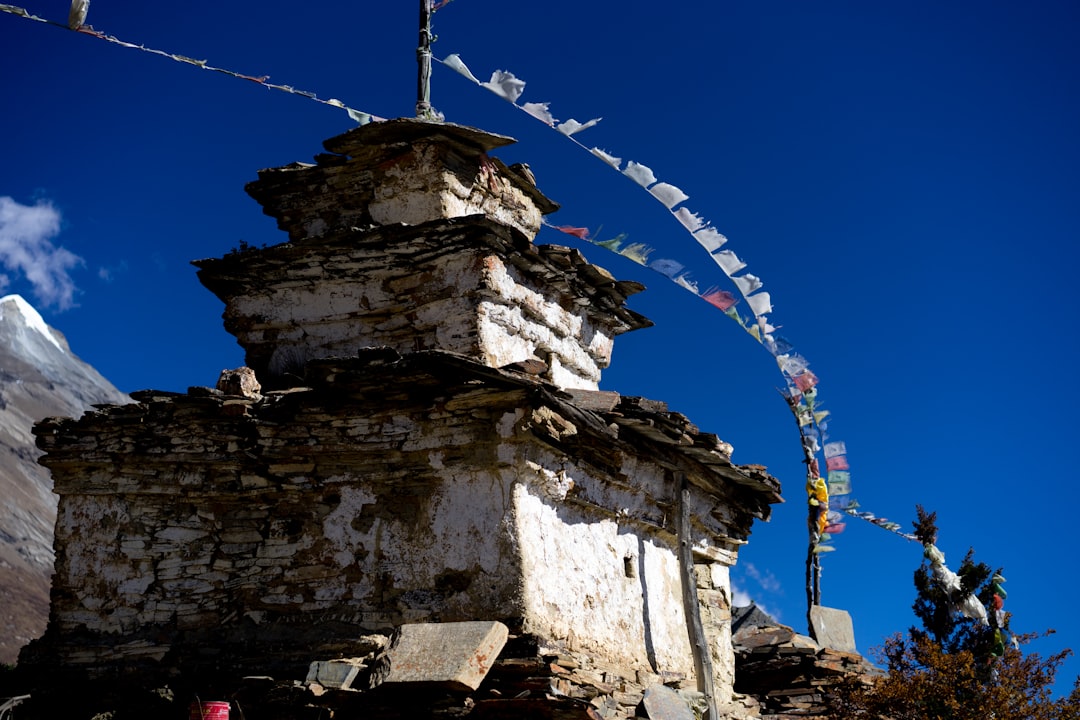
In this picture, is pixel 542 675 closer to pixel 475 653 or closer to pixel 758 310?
pixel 475 653

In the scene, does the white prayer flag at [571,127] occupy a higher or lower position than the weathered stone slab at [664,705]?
higher

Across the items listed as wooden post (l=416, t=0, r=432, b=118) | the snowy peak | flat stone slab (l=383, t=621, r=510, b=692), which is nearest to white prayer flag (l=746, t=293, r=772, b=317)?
wooden post (l=416, t=0, r=432, b=118)

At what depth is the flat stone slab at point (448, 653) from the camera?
8.97 metres

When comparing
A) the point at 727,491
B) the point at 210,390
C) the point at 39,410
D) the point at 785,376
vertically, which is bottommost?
the point at 210,390

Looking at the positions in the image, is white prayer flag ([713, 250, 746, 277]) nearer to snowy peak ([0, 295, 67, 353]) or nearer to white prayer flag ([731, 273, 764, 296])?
white prayer flag ([731, 273, 764, 296])

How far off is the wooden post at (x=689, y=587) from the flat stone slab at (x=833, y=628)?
442cm

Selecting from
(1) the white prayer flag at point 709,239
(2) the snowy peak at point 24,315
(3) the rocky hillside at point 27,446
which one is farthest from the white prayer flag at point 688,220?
(2) the snowy peak at point 24,315

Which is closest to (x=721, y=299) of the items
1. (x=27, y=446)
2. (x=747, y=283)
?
(x=747, y=283)

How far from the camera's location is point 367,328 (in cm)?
1245

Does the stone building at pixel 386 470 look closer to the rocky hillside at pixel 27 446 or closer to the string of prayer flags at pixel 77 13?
the string of prayer flags at pixel 77 13

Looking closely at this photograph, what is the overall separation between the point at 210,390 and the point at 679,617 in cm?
569

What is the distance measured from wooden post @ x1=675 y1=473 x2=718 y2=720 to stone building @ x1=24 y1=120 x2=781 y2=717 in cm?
3

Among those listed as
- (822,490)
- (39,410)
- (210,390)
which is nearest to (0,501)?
(39,410)

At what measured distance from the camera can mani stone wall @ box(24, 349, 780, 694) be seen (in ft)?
33.4
